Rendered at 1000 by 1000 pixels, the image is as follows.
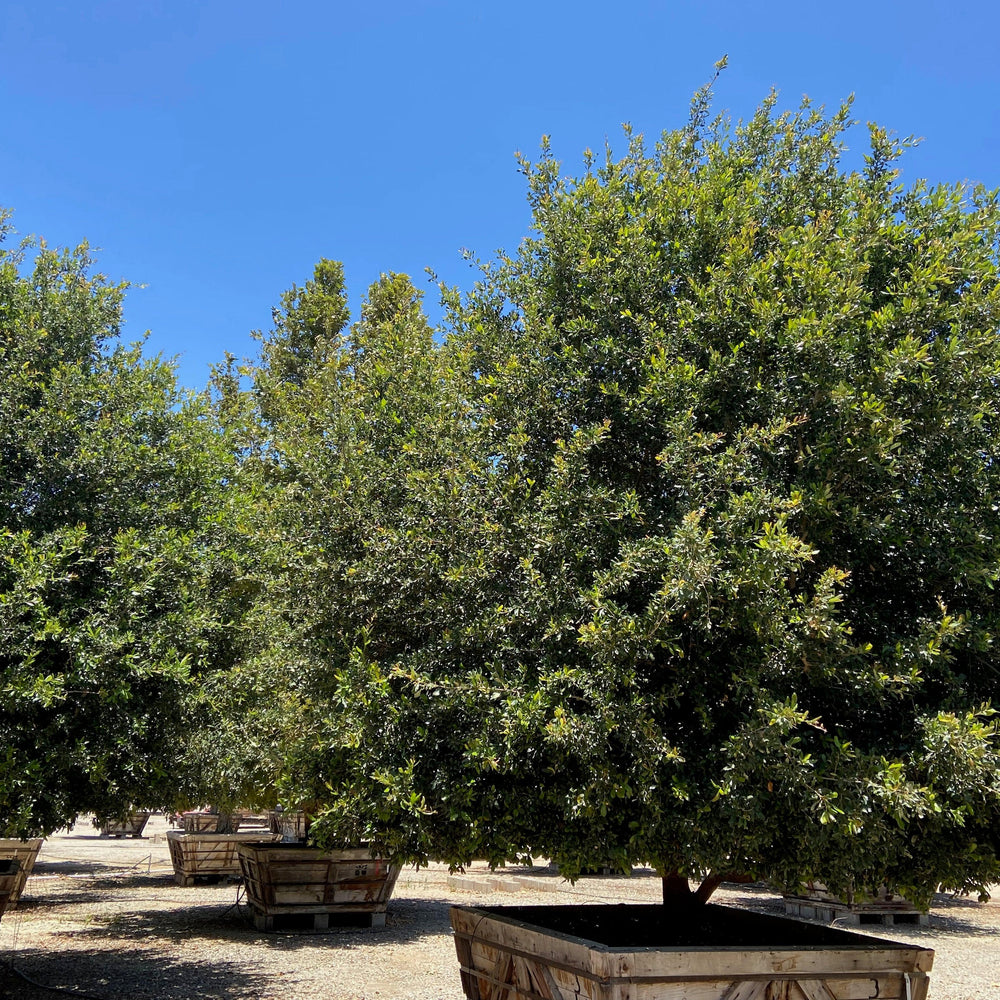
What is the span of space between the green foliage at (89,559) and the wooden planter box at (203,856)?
12650mm

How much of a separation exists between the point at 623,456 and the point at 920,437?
2.19 m

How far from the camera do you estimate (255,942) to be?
1374cm

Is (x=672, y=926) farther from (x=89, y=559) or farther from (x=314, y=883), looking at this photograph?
(x=314, y=883)

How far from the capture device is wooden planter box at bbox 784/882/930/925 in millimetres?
17281

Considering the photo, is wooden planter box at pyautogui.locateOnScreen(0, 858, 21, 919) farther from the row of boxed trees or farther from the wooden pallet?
the row of boxed trees

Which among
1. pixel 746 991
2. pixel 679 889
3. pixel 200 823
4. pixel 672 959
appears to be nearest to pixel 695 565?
pixel 672 959

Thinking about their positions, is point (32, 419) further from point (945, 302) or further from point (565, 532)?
point (945, 302)

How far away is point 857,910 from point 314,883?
419 inches

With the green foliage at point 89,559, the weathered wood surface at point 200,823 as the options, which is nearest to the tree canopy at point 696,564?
the green foliage at point 89,559

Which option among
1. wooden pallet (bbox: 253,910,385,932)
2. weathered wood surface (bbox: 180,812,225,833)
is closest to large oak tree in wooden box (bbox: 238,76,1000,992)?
wooden pallet (bbox: 253,910,385,932)

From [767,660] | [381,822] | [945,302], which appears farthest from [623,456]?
[381,822]

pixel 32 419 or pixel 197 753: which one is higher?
pixel 32 419

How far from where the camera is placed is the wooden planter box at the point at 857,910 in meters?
17.3

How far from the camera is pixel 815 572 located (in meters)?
6.47
